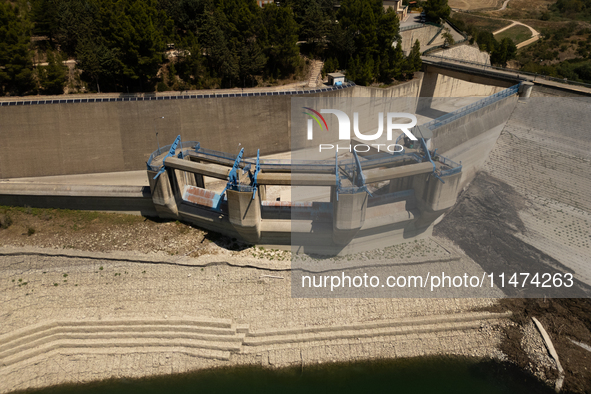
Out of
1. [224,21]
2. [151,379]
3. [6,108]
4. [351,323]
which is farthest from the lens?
[224,21]

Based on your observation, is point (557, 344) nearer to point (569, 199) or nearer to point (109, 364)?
point (569, 199)

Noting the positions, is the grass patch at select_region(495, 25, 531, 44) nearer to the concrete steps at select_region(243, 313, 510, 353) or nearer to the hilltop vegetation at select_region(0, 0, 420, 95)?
the hilltop vegetation at select_region(0, 0, 420, 95)

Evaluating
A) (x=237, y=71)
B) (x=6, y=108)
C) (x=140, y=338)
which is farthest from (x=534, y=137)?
(x=6, y=108)

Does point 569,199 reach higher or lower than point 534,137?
lower

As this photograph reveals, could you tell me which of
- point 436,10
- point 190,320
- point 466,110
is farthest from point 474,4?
point 190,320

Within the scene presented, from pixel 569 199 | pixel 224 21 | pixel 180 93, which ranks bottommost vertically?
pixel 569 199

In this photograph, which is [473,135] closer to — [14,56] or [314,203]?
[314,203]
